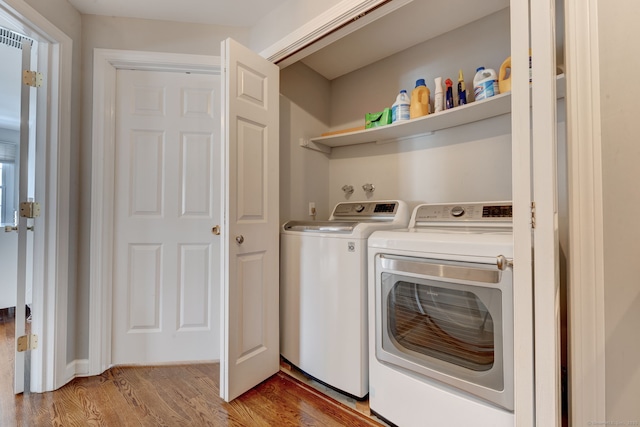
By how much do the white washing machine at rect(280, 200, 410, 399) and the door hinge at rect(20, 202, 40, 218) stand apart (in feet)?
4.67

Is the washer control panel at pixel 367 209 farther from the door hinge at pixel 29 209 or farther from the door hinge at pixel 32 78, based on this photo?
the door hinge at pixel 32 78

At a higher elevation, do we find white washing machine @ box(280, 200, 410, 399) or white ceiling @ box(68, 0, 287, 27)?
white ceiling @ box(68, 0, 287, 27)

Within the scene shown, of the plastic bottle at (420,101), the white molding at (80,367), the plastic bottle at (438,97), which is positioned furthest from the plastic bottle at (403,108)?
the white molding at (80,367)

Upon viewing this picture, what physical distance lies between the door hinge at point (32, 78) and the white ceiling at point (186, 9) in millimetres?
511

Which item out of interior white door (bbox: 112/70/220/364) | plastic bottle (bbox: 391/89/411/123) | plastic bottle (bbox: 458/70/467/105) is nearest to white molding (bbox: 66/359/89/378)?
interior white door (bbox: 112/70/220/364)

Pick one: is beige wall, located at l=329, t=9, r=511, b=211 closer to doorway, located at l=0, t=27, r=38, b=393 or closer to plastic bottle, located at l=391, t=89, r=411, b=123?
plastic bottle, located at l=391, t=89, r=411, b=123

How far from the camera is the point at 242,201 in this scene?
1620 millimetres

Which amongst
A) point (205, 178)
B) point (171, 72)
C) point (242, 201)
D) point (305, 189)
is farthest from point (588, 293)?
point (171, 72)

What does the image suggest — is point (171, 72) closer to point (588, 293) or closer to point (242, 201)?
point (242, 201)

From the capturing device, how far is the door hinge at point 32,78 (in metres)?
1.63

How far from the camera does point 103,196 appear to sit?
6.02 feet

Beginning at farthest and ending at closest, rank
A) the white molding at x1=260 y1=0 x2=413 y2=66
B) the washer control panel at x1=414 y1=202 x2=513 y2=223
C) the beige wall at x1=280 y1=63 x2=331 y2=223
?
the beige wall at x1=280 y1=63 x2=331 y2=223 < the washer control panel at x1=414 y1=202 x2=513 y2=223 < the white molding at x1=260 y1=0 x2=413 y2=66

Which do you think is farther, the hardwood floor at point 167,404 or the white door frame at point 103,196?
the white door frame at point 103,196

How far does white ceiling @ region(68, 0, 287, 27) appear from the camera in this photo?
176cm
